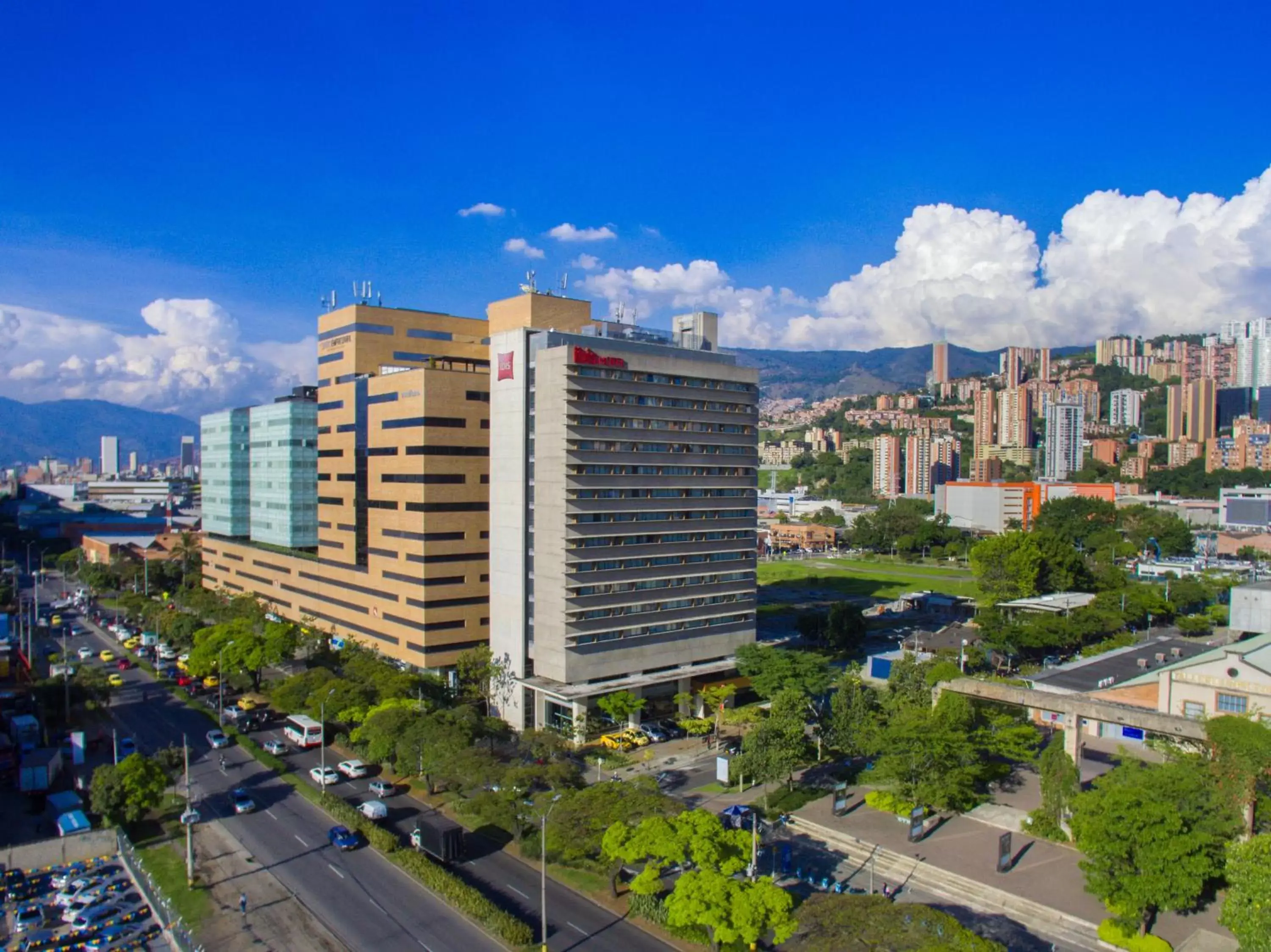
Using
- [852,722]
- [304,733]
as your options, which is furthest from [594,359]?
[304,733]

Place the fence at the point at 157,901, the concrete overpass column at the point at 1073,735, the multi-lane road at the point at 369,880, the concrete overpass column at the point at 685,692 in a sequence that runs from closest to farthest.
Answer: the fence at the point at 157,901 < the multi-lane road at the point at 369,880 < the concrete overpass column at the point at 1073,735 < the concrete overpass column at the point at 685,692

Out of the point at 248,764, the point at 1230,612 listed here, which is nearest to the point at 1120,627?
the point at 1230,612

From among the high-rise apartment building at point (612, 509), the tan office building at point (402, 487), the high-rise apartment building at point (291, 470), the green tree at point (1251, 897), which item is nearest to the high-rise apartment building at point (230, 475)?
the high-rise apartment building at point (291, 470)

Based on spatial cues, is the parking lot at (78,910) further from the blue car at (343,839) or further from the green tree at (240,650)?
the green tree at (240,650)

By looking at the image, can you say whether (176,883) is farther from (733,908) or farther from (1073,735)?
(1073,735)

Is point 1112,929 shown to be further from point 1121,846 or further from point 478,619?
point 478,619

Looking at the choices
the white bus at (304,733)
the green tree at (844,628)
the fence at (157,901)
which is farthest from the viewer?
the green tree at (844,628)
